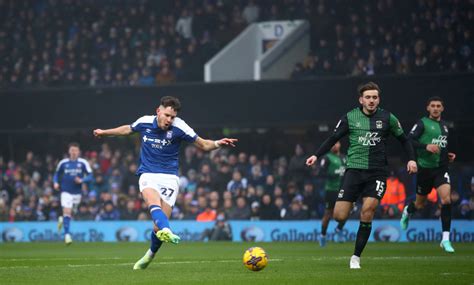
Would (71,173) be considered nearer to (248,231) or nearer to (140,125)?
(248,231)

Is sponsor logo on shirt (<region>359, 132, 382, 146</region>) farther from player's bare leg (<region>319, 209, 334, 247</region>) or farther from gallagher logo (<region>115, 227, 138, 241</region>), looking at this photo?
gallagher logo (<region>115, 227, 138, 241</region>)

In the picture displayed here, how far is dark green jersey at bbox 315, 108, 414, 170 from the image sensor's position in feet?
46.4

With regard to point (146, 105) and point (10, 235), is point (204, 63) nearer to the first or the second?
point (146, 105)

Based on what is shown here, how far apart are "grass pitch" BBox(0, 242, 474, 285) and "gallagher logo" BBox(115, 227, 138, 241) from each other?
31.3ft

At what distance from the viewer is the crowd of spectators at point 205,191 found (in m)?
27.6

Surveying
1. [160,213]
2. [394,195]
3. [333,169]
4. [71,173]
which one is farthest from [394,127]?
[71,173]

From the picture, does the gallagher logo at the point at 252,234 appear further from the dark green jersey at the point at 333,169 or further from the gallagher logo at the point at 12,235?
the gallagher logo at the point at 12,235

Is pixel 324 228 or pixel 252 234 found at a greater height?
pixel 324 228

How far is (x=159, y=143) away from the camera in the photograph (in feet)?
46.9

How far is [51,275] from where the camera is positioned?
44.9 ft

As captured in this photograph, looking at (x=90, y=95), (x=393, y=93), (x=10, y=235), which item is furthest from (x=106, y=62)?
(x=393, y=93)

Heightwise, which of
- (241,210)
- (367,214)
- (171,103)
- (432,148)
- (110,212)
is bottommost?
(110,212)

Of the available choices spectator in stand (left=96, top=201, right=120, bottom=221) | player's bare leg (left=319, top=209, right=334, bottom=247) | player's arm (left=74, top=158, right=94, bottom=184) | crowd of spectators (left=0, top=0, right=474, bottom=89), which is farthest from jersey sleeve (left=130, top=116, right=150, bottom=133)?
spectator in stand (left=96, top=201, right=120, bottom=221)

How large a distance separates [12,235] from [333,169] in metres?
12.1
